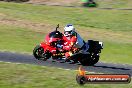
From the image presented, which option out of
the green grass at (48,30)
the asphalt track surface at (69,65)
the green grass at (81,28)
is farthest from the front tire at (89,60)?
the green grass at (81,28)

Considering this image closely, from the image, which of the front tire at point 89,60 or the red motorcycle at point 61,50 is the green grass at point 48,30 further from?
the front tire at point 89,60

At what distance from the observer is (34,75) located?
62.7 feet

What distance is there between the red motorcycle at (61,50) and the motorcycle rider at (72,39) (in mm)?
161

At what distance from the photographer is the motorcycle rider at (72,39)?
22.3 meters

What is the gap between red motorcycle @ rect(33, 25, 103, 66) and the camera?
22.7 m

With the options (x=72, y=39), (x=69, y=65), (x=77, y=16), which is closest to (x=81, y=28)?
(x=77, y=16)

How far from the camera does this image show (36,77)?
18766 millimetres

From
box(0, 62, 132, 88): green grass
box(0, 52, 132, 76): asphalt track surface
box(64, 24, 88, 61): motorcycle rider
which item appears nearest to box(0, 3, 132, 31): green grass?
box(0, 52, 132, 76): asphalt track surface

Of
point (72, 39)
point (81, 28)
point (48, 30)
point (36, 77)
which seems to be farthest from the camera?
point (81, 28)

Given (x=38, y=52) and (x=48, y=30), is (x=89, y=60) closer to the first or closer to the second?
(x=38, y=52)

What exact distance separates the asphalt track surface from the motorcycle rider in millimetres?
838

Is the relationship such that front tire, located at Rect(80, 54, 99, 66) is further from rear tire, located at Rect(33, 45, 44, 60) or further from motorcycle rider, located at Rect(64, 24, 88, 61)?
rear tire, located at Rect(33, 45, 44, 60)

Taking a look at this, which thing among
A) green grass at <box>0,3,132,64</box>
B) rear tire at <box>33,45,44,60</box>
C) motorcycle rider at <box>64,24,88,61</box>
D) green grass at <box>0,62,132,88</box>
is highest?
motorcycle rider at <box>64,24,88,61</box>

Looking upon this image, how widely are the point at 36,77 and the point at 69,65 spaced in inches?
171
